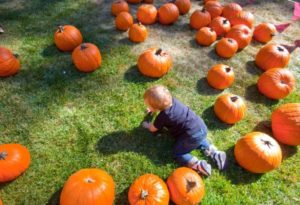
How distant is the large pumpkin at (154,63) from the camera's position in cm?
505

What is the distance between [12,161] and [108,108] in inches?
60.6

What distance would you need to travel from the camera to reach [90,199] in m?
3.26

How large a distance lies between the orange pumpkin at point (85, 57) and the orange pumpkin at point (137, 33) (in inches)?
37.9

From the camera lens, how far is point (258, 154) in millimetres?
3910

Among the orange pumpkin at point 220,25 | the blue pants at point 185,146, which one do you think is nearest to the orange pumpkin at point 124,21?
the orange pumpkin at point 220,25

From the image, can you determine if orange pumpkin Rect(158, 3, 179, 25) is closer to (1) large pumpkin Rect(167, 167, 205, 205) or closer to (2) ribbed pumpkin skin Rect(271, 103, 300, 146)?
(2) ribbed pumpkin skin Rect(271, 103, 300, 146)

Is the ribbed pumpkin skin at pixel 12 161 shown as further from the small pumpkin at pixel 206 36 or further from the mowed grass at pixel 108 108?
the small pumpkin at pixel 206 36

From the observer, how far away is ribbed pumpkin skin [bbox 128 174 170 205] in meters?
Answer: 3.37

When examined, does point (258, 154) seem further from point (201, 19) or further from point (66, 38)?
point (66, 38)

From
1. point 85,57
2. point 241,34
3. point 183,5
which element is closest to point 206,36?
point 241,34

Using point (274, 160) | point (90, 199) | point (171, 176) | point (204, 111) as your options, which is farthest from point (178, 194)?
point (204, 111)

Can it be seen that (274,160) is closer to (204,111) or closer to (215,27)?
(204,111)

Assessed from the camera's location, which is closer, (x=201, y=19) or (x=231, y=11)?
(x=201, y=19)

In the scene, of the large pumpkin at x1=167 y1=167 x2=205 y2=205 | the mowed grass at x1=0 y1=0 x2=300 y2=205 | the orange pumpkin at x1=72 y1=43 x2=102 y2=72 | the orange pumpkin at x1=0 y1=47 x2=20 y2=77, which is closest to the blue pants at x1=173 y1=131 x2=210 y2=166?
the mowed grass at x1=0 y1=0 x2=300 y2=205
